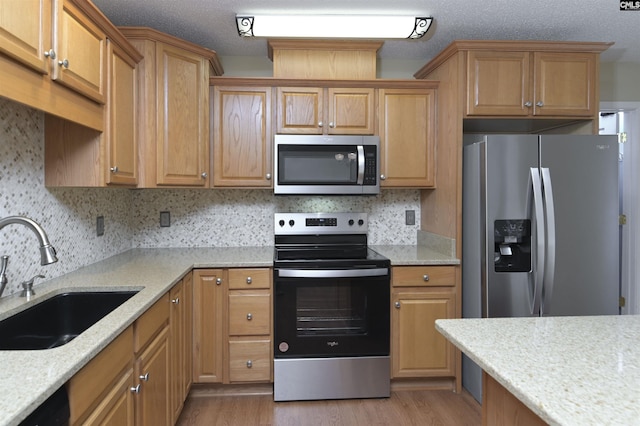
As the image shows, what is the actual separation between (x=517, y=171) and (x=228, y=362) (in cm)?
208

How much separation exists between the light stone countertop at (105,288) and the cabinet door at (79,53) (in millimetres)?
842

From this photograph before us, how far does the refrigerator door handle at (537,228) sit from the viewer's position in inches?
84.4

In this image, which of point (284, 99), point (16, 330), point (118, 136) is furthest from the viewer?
point (284, 99)

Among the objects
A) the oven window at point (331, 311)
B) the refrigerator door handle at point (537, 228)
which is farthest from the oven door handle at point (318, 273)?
the refrigerator door handle at point (537, 228)

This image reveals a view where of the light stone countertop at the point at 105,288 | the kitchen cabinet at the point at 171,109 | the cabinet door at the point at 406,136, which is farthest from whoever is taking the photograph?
the cabinet door at the point at 406,136

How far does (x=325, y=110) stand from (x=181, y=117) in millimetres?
950

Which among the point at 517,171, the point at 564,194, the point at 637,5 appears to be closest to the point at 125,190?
the point at 517,171

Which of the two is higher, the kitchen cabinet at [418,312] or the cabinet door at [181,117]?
the cabinet door at [181,117]

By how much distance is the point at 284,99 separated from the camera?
2.60 meters

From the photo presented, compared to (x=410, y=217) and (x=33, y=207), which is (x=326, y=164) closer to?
(x=410, y=217)

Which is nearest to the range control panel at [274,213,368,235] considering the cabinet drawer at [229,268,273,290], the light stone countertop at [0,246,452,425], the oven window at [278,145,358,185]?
the light stone countertop at [0,246,452,425]

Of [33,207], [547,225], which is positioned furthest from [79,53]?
[547,225]

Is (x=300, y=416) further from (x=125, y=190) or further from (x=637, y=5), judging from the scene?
(x=637, y=5)

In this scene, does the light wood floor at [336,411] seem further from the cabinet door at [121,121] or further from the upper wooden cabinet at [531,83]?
the upper wooden cabinet at [531,83]
